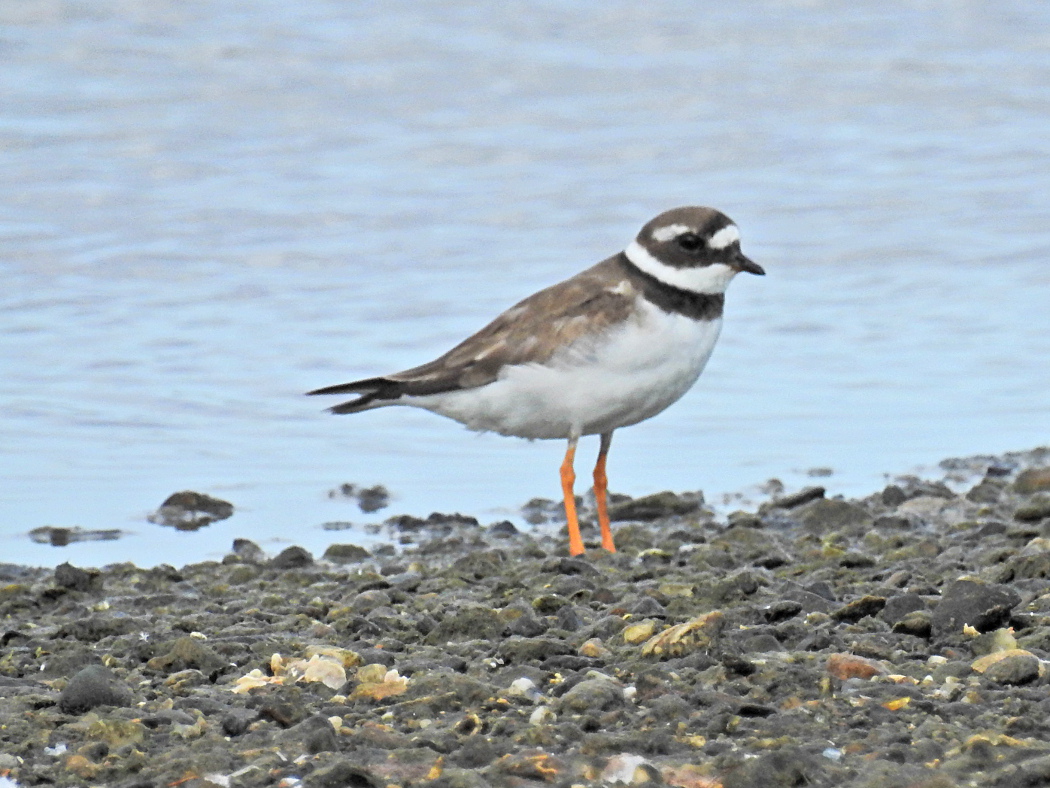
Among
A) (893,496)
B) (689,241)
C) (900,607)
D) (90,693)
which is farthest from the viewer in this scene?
(893,496)

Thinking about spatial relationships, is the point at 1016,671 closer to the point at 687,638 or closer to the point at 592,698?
the point at 687,638

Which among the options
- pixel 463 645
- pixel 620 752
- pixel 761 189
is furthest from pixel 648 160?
pixel 620 752

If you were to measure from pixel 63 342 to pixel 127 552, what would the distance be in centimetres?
330

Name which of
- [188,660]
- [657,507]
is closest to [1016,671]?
[188,660]

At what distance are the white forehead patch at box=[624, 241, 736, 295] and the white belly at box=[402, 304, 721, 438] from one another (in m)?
0.17

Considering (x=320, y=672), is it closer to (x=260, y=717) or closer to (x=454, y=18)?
(x=260, y=717)

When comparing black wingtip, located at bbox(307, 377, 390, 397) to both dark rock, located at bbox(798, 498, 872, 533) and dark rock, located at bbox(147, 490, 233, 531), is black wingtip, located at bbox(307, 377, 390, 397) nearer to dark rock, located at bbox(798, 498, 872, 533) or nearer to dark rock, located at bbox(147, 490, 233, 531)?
dark rock, located at bbox(147, 490, 233, 531)

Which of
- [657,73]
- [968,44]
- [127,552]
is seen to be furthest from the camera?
[968,44]

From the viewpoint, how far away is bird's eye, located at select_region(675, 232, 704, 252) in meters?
8.02

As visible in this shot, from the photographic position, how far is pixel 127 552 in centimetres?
837

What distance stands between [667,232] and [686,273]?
26cm

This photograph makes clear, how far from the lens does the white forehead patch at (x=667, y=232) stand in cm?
805

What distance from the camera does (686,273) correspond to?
26.0 ft

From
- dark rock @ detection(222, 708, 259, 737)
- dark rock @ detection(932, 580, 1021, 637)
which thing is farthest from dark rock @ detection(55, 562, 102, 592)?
dark rock @ detection(932, 580, 1021, 637)
